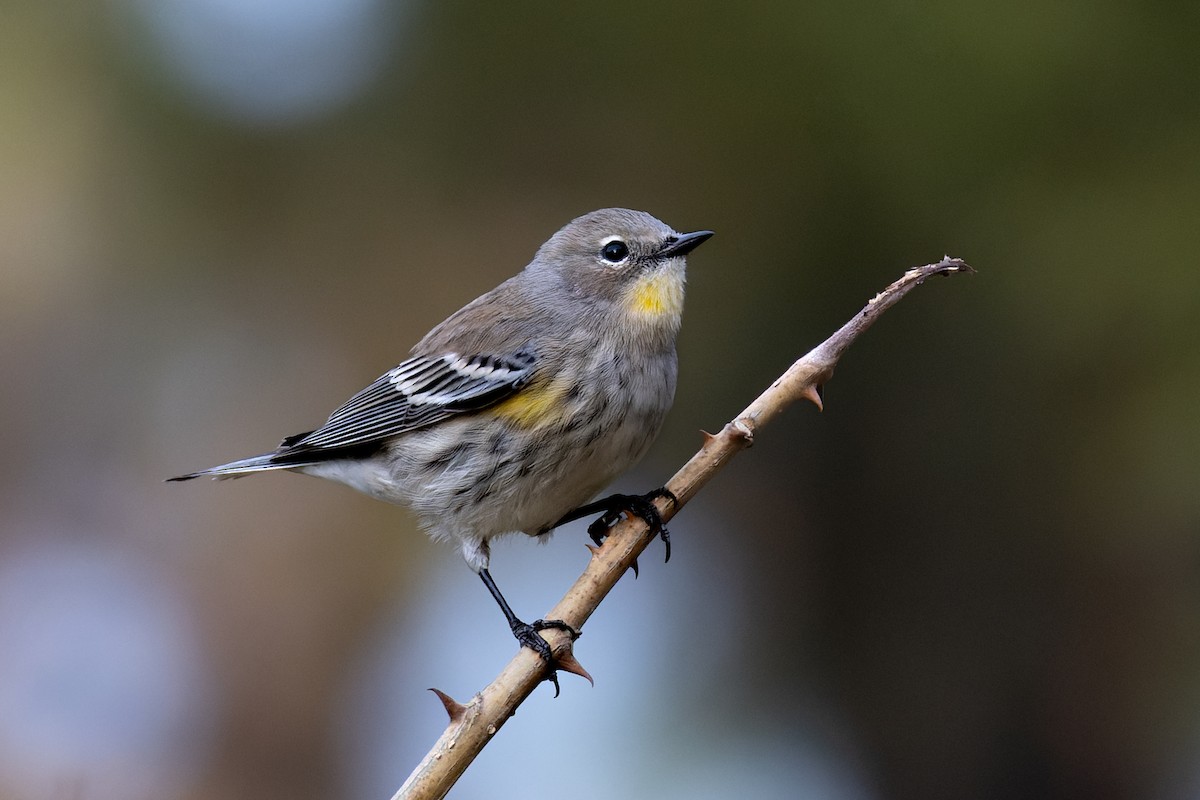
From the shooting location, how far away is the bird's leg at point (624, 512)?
2.71 m

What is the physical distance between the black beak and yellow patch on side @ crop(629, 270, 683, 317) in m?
0.07

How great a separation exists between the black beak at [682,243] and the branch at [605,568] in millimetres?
1226

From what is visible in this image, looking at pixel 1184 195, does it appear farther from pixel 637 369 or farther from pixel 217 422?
pixel 217 422

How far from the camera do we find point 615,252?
143 inches

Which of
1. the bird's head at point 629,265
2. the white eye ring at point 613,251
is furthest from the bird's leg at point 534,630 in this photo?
the white eye ring at point 613,251

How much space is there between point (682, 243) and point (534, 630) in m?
1.48

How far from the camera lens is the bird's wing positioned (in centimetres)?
340

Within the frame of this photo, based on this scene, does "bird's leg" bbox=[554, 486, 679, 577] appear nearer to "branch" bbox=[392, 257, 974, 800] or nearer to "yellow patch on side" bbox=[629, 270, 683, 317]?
"branch" bbox=[392, 257, 974, 800]

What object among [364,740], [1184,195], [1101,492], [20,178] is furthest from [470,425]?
[20,178]

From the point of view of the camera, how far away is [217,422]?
5.71 m

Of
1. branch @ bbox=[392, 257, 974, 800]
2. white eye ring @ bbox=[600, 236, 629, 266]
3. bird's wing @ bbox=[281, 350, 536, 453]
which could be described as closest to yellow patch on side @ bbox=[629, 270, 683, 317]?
white eye ring @ bbox=[600, 236, 629, 266]

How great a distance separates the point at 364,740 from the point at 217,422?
1.89 m

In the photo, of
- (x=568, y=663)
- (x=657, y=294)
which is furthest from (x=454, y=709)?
(x=657, y=294)

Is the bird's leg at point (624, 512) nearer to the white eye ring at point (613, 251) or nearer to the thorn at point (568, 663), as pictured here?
the thorn at point (568, 663)
